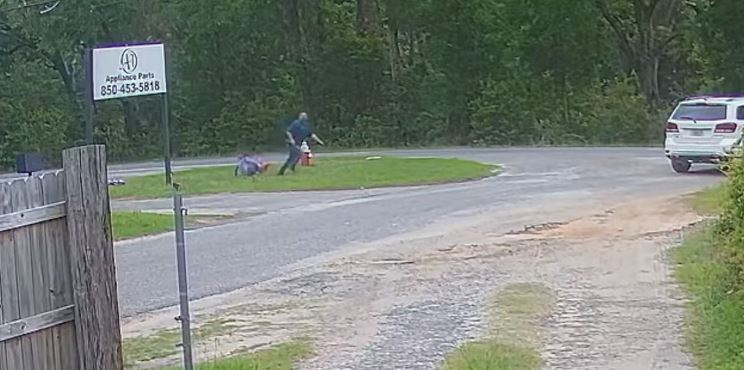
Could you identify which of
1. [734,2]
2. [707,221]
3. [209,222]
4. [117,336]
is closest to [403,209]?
[209,222]

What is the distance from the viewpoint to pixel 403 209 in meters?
21.2

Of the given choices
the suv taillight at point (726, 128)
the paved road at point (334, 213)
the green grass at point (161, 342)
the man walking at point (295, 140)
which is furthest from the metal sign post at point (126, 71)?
the green grass at point (161, 342)

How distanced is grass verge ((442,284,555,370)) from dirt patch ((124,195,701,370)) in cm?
11

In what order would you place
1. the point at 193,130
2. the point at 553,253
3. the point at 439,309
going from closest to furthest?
the point at 439,309, the point at 553,253, the point at 193,130

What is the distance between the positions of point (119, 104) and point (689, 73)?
24.0 meters

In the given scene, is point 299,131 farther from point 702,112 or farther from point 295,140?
point 702,112

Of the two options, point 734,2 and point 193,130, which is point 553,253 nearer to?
point 734,2

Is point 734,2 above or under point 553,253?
above

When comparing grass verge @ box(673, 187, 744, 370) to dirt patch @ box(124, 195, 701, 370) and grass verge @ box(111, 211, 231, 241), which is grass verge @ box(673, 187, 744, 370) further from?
grass verge @ box(111, 211, 231, 241)

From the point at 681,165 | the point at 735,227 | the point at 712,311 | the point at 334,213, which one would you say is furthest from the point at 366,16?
the point at 712,311

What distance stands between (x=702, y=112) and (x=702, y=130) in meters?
0.41

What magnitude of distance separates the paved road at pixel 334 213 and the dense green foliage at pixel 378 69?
11.8 meters

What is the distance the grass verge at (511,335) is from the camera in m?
8.59

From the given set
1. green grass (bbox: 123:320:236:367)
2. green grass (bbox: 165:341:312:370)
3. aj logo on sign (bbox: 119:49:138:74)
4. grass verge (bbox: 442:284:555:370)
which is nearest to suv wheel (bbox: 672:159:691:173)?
aj logo on sign (bbox: 119:49:138:74)
